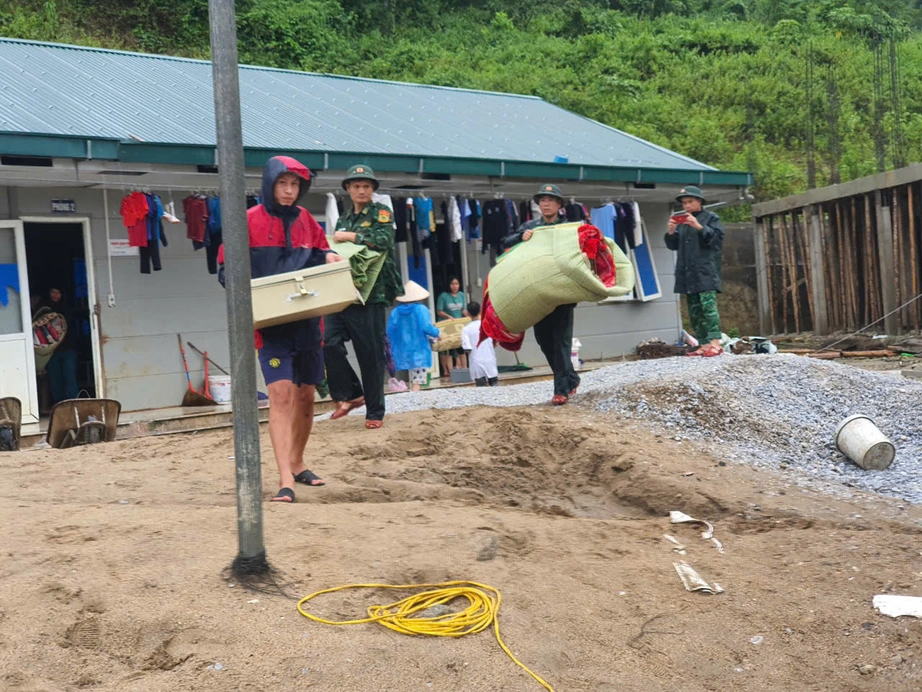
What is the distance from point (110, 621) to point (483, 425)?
434 cm

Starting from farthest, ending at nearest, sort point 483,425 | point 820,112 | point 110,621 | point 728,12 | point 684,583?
point 728,12, point 820,112, point 483,425, point 684,583, point 110,621

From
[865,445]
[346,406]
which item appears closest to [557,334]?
[346,406]

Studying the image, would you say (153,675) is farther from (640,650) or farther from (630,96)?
(630,96)

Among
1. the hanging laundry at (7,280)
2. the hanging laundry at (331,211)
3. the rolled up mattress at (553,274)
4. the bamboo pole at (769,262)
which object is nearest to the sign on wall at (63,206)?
the hanging laundry at (7,280)

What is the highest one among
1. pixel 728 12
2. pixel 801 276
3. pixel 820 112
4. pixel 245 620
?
pixel 728 12

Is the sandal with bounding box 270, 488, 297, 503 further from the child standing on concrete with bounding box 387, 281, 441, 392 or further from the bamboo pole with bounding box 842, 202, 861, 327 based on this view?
the bamboo pole with bounding box 842, 202, 861, 327

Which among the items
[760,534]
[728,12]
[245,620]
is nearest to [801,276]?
[760,534]

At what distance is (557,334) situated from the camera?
9.14m

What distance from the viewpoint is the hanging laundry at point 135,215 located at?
1172 centimetres

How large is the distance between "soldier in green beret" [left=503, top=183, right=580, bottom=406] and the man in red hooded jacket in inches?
127

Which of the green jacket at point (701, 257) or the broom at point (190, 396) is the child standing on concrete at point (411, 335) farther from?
the green jacket at point (701, 257)

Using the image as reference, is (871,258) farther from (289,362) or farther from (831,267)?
(289,362)

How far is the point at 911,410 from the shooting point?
8562 millimetres

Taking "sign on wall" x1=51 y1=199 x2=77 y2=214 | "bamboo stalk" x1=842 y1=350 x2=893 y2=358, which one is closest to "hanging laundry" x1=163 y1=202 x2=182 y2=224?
"sign on wall" x1=51 y1=199 x2=77 y2=214
